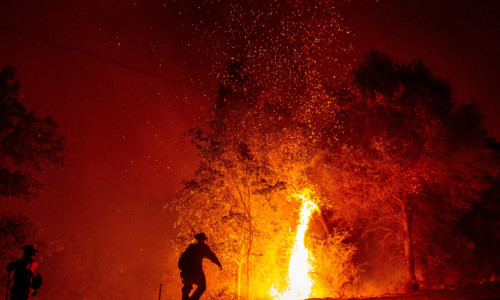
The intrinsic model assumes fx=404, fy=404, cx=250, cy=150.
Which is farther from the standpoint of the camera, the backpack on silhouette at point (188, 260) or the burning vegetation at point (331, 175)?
the burning vegetation at point (331, 175)

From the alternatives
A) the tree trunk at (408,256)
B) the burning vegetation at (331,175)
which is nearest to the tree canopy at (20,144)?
the burning vegetation at (331,175)

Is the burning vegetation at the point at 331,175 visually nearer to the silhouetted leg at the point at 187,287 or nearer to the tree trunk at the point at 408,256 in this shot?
the tree trunk at the point at 408,256

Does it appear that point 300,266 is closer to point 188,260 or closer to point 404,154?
point 404,154

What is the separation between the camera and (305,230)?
22641 millimetres

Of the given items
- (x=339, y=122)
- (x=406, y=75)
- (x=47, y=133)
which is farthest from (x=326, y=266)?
(x=47, y=133)

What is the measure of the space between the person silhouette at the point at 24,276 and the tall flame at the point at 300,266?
14.0m

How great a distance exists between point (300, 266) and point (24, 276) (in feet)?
48.0

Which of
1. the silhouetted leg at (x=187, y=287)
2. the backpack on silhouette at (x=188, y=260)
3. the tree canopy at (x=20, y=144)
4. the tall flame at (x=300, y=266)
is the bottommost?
the silhouetted leg at (x=187, y=287)

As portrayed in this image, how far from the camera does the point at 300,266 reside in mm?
21641

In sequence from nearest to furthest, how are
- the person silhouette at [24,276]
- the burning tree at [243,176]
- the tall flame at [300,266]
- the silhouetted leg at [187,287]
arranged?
the person silhouette at [24,276]
the silhouetted leg at [187,287]
the burning tree at [243,176]
the tall flame at [300,266]

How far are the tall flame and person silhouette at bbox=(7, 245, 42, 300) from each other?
14.0 m

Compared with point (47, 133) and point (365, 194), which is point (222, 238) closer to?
point (365, 194)

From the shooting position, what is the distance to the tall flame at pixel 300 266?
2145 cm

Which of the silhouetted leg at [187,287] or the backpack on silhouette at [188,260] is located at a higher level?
the backpack on silhouette at [188,260]
